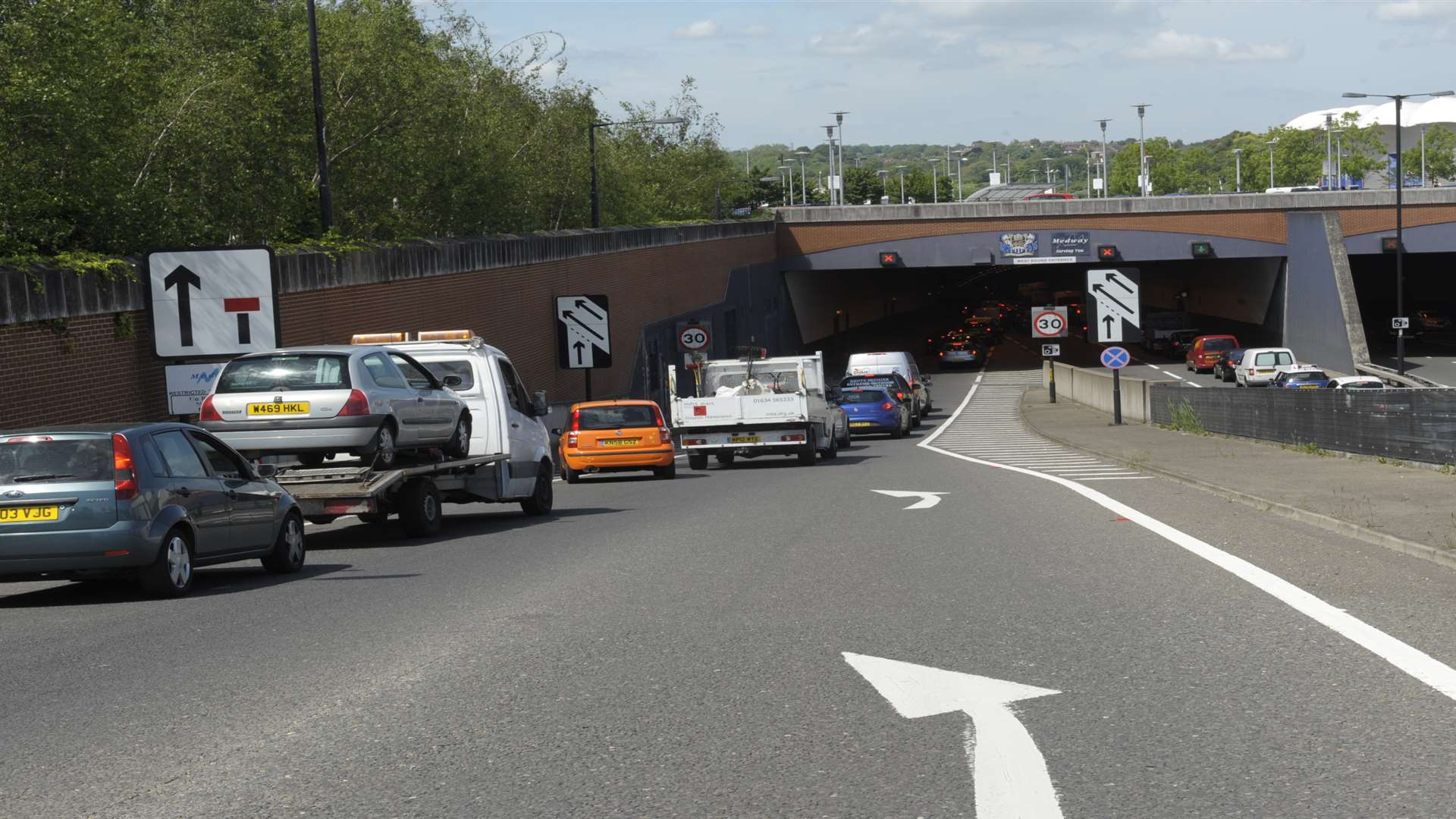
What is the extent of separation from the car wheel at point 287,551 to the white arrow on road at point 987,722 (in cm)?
697

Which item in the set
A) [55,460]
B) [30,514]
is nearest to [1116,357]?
[55,460]

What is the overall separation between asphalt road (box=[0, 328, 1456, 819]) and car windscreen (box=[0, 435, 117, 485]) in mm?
983

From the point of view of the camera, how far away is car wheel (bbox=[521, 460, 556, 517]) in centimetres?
2073

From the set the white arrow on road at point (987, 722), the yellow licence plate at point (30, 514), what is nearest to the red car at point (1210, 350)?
the yellow licence plate at point (30, 514)

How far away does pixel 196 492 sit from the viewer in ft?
41.5

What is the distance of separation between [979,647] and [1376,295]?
9604 centimetres

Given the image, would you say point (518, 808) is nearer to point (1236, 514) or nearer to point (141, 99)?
point (1236, 514)

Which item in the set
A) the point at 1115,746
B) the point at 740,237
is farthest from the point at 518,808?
the point at 740,237

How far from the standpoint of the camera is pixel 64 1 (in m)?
22.0

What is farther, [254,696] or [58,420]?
[58,420]

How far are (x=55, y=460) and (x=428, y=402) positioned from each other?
19.4 ft

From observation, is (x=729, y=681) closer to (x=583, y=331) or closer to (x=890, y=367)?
(x=583, y=331)

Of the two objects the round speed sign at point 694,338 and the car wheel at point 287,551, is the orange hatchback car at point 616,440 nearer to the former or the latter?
the car wheel at point 287,551

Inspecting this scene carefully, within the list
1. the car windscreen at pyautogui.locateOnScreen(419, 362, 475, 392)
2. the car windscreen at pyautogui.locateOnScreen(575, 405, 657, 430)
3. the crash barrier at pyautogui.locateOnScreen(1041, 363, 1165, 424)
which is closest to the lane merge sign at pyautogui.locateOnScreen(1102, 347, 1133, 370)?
the crash barrier at pyautogui.locateOnScreen(1041, 363, 1165, 424)
